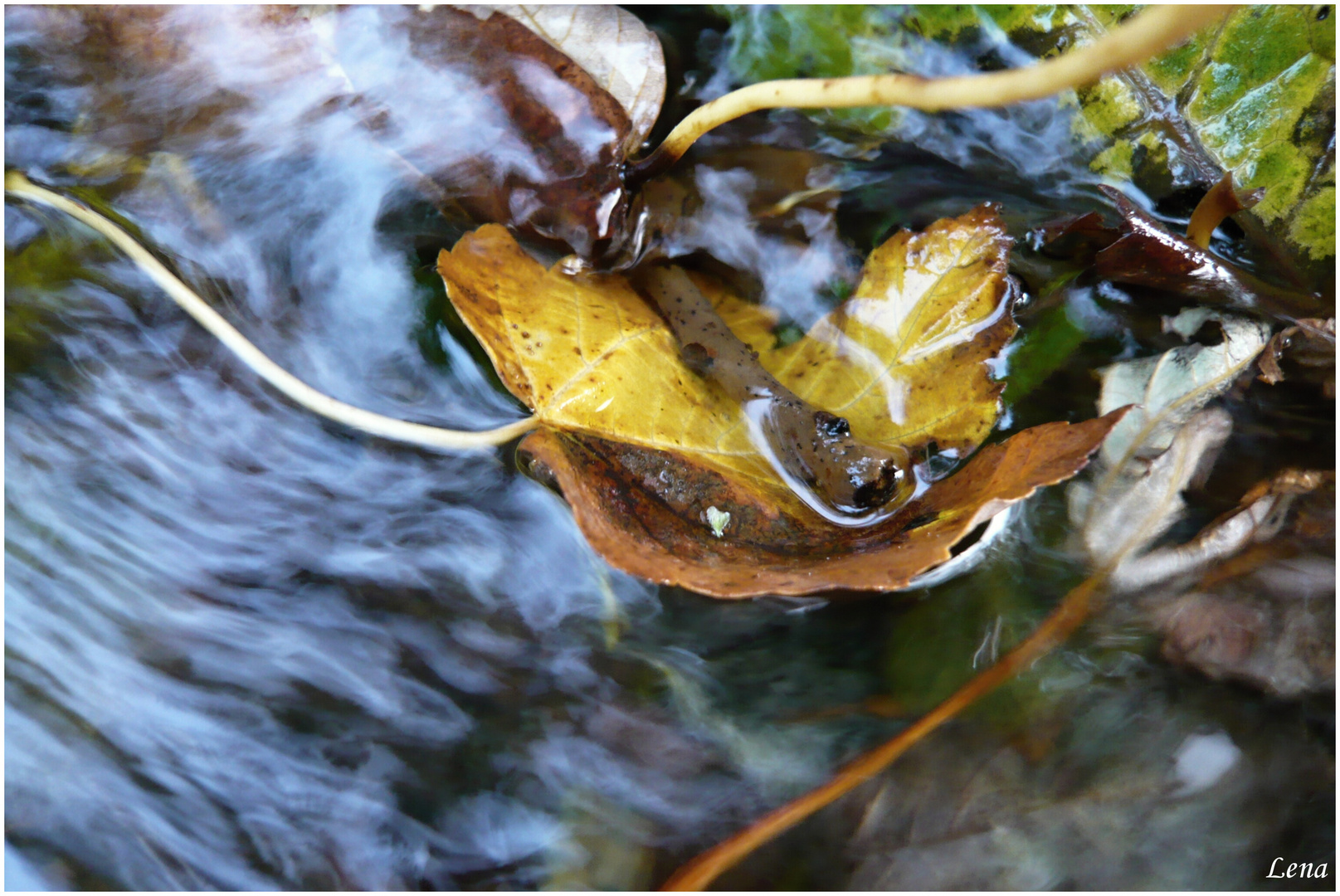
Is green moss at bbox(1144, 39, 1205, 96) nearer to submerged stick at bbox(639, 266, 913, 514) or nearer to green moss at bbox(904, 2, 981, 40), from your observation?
green moss at bbox(904, 2, 981, 40)

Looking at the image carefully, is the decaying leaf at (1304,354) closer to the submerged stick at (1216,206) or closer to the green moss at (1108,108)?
the submerged stick at (1216,206)

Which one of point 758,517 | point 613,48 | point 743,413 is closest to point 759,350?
point 743,413

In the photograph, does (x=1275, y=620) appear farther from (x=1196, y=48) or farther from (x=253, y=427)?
(x=253, y=427)

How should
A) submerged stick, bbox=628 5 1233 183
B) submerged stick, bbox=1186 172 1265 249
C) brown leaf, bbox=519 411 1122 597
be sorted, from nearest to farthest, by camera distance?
submerged stick, bbox=628 5 1233 183, brown leaf, bbox=519 411 1122 597, submerged stick, bbox=1186 172 1265 249

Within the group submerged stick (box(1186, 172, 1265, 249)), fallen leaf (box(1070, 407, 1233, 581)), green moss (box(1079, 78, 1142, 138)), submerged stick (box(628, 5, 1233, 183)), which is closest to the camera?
submerged stick (box(628, 5, 1233, 183))

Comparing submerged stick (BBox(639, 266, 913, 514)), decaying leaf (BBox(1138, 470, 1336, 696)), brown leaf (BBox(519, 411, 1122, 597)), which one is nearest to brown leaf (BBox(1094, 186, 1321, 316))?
decaying leaf (BBox(1138, 470, 1336, 696))

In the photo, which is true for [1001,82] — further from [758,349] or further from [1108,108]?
[1108,108]
